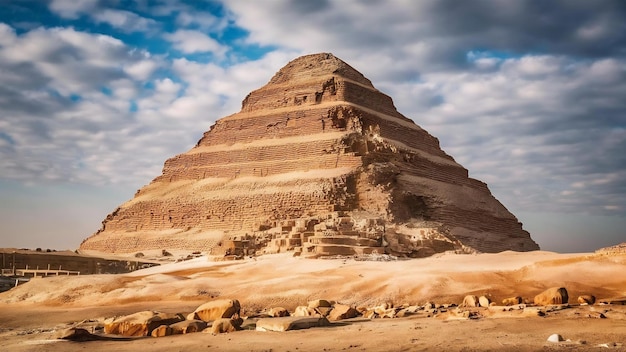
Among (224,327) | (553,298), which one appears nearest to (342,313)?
(224,327)

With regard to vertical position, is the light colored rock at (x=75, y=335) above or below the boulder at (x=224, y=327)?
below

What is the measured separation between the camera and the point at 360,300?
1196 centimetres

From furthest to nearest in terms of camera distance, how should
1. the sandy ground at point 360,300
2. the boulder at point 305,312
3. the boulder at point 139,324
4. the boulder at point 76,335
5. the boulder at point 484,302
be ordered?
1. the boulder at point 305,312
2. the boulder at point 484,302
3. the boulder at point 139,324
4. the boulder at point 76,335
5. the sandy ground at point 360,300

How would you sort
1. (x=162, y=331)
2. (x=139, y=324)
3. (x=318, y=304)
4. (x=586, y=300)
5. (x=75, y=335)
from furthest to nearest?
(x=318, y=304) < (x=586, y=300) < (x=139, y=324) < (x=162, y=331) < (x=75, y=335)

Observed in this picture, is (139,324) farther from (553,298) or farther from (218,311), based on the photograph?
(553,298)

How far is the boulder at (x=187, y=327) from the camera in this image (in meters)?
8.40

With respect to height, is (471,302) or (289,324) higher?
(471,302)

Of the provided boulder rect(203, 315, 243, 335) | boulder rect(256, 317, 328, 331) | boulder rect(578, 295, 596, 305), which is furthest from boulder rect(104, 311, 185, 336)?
boulder rect(578, 295, 596, 305)

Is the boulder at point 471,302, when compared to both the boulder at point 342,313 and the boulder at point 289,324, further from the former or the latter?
the boulder at point 289,324

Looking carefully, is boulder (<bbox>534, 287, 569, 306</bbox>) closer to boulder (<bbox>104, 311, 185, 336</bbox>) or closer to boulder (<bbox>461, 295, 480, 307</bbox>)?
boulder (<bbox>461, 295, 480, 307</bbox>)

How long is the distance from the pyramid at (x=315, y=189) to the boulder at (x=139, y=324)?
38.5ft

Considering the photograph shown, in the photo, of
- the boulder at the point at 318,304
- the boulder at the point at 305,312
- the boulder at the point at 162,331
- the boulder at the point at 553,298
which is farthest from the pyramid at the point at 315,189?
the boulder at the point at 162,331

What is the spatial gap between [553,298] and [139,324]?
21.7 feet

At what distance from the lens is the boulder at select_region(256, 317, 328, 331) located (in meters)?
7.98
